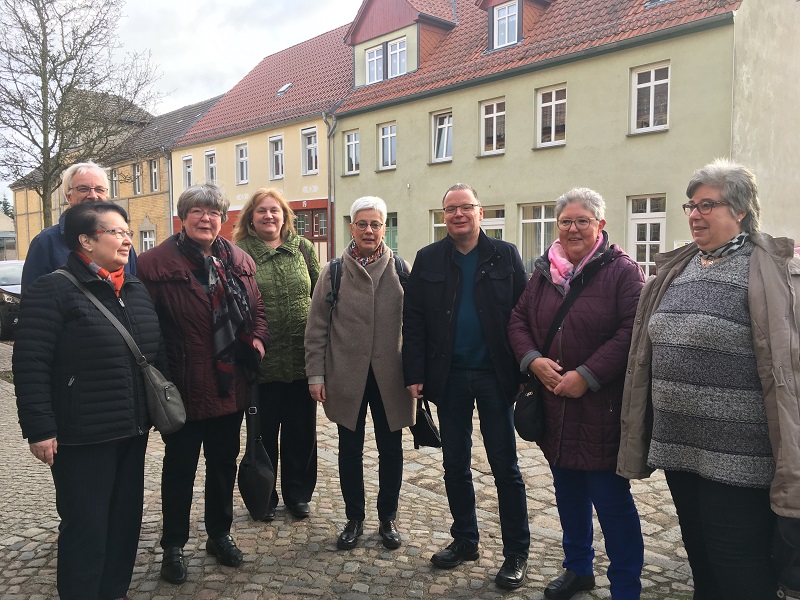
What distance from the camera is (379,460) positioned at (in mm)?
4062

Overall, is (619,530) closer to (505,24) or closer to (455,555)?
(455,555)

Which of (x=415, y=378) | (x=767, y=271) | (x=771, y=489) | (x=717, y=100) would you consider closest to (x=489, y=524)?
(x=415, y=378)

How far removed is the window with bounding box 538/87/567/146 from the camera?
53.7 ft

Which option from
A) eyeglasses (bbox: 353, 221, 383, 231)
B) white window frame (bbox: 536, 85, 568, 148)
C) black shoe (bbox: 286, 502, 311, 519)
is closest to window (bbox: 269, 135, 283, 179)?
white window frame (bbox: 536, 85, 568, 148)

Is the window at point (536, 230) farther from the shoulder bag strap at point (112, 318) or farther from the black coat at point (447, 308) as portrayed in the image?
the shoulder bag strap at point (112, 318)

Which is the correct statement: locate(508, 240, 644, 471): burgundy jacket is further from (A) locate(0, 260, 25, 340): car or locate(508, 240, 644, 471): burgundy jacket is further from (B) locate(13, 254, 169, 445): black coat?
(A) locate(0, 260, 25, 340): car

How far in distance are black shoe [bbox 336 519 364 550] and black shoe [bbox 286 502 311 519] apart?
16.8 inches

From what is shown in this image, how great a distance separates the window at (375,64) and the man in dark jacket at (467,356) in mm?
19506

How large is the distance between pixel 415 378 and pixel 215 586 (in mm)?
1488

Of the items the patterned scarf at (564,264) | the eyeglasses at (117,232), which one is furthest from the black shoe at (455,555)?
the eyeglasses at (117,232)

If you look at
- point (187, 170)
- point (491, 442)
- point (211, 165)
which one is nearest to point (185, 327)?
point (491, 442)

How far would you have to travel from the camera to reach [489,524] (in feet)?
14.2

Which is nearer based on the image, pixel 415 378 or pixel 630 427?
pixel 630 427

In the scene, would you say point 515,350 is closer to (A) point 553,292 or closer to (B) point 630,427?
(A) point 553,292
